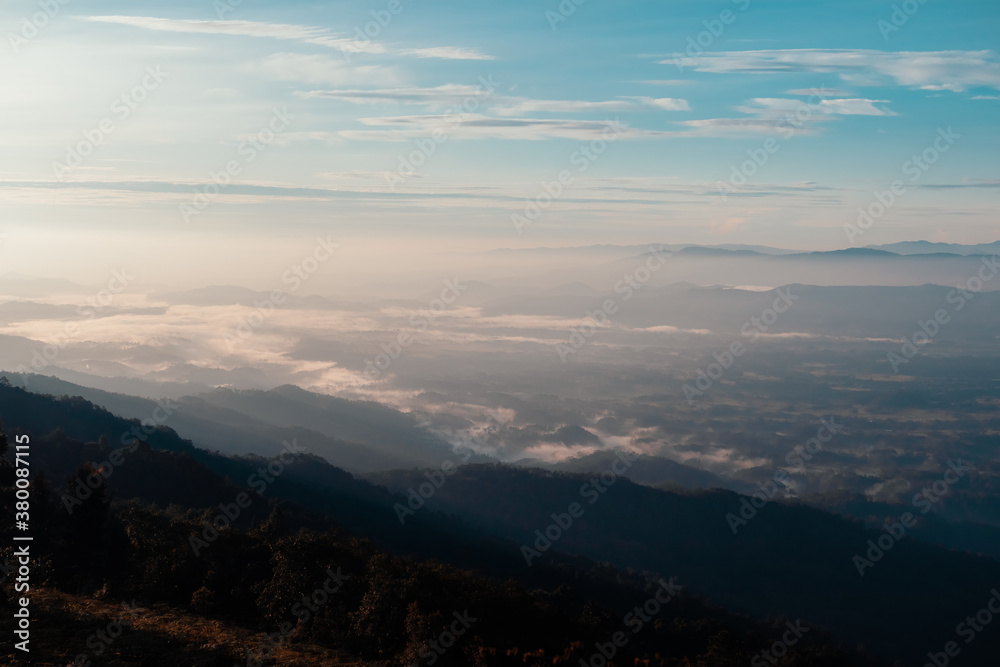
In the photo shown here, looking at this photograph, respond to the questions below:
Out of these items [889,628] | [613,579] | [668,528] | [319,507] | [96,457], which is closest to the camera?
[96,457]

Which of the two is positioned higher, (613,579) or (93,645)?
(93,645)

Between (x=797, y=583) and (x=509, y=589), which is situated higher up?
(x=509, y=589)

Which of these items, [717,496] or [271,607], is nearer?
[271,607]

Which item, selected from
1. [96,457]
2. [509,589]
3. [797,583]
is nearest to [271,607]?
[509,589]

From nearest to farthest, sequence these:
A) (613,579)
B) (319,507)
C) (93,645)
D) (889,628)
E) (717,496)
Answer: (93,645), (613,579), (319,507), (889,628), (717,496)

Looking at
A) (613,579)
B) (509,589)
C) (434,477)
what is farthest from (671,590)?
(434,477)

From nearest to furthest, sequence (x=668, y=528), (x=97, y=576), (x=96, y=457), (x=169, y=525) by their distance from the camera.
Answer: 1. (x=97, y=576)
2. (x=169, y=525)
3. (x=96, y=457)
4. (x=668, y=528)

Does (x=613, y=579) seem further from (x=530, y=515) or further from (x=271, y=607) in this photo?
(x=530, y=515)

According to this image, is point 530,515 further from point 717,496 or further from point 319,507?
point 319,507

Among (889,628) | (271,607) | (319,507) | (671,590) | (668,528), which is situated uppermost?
(271,607)
